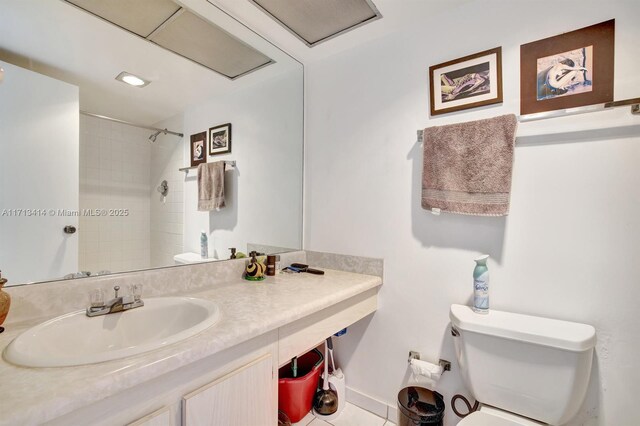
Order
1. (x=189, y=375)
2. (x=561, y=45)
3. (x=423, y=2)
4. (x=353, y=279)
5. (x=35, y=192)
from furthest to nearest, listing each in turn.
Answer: (x=353, y=279) → (x=423, y=2) → (x=561, y=45) → (x=35, y=192) → (x=189, y=375)

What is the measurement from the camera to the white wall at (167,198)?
48.2 inches

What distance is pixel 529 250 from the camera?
1.19 meters

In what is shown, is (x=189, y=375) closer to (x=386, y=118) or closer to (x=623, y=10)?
(x=386, y=118)

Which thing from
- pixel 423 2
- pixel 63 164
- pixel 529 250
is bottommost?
pixel 529 250

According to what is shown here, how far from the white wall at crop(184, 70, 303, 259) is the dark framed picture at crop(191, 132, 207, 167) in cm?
3

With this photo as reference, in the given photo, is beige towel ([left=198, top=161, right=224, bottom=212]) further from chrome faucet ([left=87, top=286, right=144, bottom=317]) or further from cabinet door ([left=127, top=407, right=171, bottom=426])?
cabinet door ([left=127, top=407, right=171, bottom=426])

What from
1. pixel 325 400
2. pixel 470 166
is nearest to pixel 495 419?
pixel 325 400

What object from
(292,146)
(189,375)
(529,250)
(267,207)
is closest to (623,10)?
(529,250)

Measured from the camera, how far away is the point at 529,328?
3.43 ft

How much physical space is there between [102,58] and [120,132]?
285 millimetres

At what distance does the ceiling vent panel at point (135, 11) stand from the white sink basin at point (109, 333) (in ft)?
3.59

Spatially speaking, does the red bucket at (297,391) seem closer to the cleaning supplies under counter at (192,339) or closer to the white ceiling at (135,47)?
the cleaning supplies under counter at (192,339)

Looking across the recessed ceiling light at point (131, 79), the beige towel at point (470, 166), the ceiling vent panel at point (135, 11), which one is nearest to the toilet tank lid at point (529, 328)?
the beige towel at point (470, 166)

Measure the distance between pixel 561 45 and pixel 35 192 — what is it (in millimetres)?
1979
